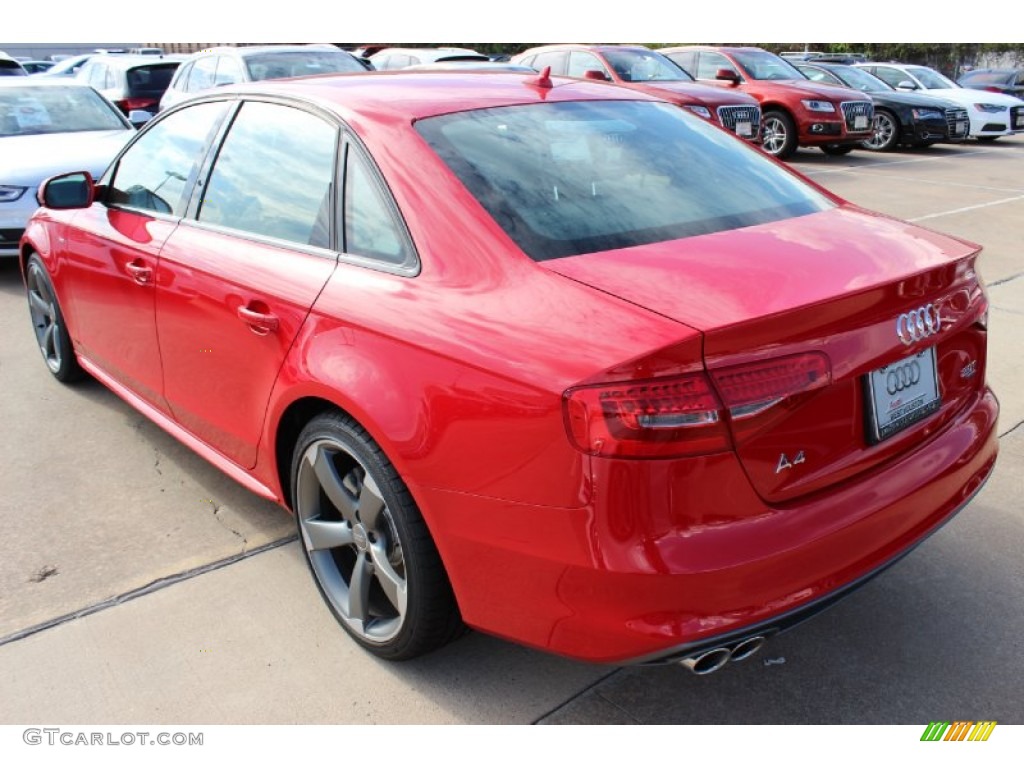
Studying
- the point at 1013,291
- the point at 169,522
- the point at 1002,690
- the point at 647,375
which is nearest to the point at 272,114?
the point at 169,522

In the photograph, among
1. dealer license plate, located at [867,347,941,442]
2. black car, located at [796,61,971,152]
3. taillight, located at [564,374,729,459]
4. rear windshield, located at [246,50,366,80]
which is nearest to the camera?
taillight, located at [564,374,729,459]

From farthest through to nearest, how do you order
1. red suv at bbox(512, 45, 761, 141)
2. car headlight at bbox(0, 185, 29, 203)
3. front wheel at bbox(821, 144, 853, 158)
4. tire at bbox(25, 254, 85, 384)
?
front wheel at bbox(821, 144, 853, 158) < red suv at bbox(512, 45, 761, 141) < car headlight at bbox(0, 185, 29, 203) < tire at bbox(25, 254, 85, 384)

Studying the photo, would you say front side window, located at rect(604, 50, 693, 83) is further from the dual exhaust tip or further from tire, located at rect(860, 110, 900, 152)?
the dual exhaust tip

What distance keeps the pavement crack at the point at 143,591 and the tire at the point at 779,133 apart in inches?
489

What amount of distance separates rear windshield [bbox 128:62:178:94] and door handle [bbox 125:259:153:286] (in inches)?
434

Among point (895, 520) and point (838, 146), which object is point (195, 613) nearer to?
point (895, 520)

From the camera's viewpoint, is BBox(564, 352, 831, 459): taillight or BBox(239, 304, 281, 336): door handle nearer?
A: BBox(564, 352, 831, 459): taillight

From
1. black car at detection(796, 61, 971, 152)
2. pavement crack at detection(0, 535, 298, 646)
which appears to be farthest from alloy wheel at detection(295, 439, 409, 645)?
black car at detection(796, 61, 971, 152)

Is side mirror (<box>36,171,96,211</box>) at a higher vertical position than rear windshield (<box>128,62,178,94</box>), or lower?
lower

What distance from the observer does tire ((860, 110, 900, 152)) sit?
15.9m

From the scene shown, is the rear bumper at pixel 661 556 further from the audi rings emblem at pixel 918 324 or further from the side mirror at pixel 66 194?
the side mirror at pixel 66 194

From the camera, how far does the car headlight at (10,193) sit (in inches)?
273

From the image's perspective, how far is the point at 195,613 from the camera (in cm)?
302

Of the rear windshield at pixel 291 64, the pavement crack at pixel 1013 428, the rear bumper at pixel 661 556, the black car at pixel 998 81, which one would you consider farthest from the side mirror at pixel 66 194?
the black car at pixel 998 81
